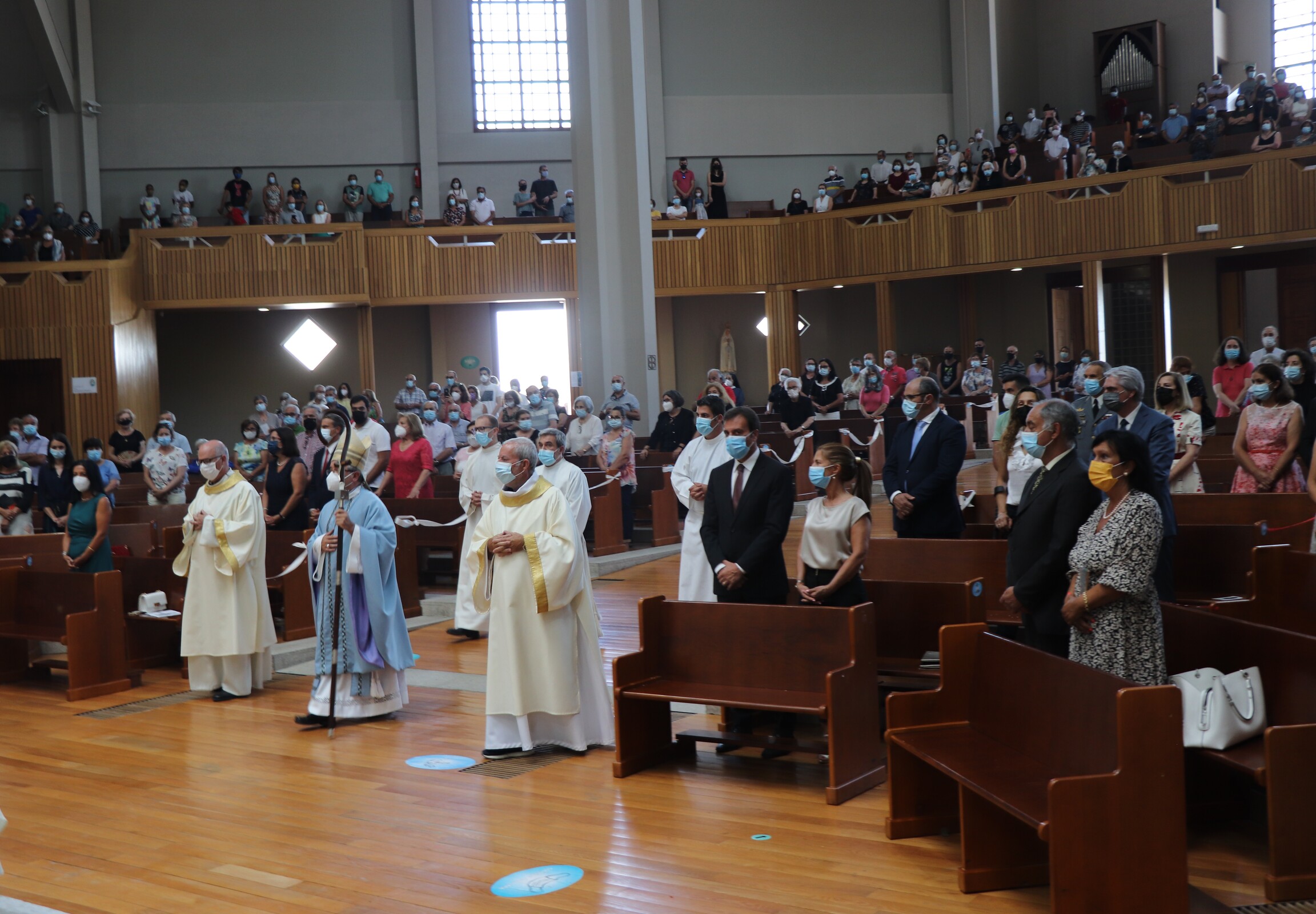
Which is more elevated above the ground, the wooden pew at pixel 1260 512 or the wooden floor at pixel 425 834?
the wooden pew at pixel 1260 512

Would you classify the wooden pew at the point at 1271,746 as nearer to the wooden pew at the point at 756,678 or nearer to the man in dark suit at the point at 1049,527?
the man in dark suit at the point at 1049,527

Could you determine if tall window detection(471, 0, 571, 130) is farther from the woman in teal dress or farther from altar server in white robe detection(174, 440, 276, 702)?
altar server in white robe detection(174, 440, 276, 702)

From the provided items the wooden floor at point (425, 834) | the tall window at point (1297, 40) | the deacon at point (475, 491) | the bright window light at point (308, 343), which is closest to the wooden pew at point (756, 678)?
the wooden floor at point (425, 834)

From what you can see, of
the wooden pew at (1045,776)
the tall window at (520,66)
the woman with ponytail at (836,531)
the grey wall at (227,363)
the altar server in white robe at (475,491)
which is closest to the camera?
the wooden pew at (1045,776)

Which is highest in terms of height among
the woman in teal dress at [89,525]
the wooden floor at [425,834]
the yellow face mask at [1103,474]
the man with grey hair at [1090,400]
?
the man with grey hair at [1090,400]

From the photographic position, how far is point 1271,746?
11.9 feet

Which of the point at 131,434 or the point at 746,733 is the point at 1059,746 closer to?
the point at 746,733

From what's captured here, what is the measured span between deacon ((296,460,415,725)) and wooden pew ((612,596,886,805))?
1.68 meters

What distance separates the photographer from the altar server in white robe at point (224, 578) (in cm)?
738

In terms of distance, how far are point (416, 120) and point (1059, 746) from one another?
21.3m

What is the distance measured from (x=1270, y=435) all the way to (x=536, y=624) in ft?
14.4

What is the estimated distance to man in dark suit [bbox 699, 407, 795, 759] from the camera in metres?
5.66

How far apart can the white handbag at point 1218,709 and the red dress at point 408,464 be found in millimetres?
7568

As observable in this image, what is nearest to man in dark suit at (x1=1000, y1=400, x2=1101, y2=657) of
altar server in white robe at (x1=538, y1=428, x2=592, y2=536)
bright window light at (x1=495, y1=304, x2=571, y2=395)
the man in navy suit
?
the man in navy suit
